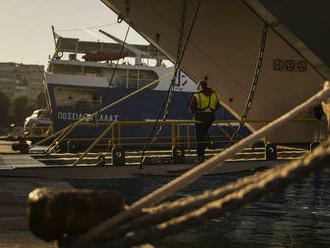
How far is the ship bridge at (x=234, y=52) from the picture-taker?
10.2 m

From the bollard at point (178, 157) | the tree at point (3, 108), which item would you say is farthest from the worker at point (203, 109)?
the tree at point (3, 108)

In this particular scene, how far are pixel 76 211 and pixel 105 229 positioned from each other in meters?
0.14

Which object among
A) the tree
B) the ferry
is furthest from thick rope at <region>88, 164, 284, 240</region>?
the tree

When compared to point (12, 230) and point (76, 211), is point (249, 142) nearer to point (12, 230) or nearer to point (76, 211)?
point (76, 211)

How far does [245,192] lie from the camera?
69.8 inches

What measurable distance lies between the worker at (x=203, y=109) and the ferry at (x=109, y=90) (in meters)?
16.6

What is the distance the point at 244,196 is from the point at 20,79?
156153mm

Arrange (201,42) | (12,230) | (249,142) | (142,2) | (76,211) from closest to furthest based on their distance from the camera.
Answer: (76,211)
(249,142)
(12,230)
(142,2)
(201,42)

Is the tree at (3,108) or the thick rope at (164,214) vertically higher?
the tree at (3,108)

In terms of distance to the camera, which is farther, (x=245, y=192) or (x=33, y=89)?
(x=33, y=89)

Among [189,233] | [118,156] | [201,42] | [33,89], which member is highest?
[33,89]

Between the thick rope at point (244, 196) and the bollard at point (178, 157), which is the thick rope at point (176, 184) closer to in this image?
the thick rope at point (244, 196)

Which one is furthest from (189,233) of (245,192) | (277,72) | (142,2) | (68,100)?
(68,100)

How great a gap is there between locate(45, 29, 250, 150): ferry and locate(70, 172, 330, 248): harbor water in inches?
726
